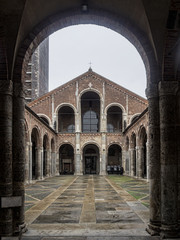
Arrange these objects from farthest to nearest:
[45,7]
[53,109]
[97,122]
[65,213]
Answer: [97,122]
[53,109]
[65,213]
[45,7]

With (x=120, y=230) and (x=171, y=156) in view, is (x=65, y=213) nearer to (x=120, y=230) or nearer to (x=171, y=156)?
(x=120, y=230)

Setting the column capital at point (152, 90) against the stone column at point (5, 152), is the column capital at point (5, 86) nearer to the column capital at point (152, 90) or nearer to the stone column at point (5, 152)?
the stone column at point (5, 152)

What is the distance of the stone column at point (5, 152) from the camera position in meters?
6.31

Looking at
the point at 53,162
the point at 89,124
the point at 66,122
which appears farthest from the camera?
the point at 66,122

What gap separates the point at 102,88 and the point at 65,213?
28004 millimetres

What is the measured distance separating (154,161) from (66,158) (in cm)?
3259

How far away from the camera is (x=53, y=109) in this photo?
35750mm

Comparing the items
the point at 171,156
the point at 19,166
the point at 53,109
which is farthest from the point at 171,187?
the point at 53,109

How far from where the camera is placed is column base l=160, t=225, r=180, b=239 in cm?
616

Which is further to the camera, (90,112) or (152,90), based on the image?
(90,112)

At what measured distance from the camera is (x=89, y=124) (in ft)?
127

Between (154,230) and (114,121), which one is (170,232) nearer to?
(154,230)

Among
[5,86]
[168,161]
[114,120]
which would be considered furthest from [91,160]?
[5,86]

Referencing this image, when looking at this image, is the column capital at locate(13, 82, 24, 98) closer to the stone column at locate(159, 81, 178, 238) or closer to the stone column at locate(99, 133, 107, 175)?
the stone column at locate(159, 81, 178, 238)
